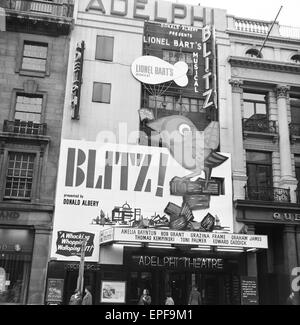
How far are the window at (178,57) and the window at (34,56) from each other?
7795 mm

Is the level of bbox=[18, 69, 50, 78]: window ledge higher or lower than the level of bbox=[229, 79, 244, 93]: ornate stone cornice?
lower

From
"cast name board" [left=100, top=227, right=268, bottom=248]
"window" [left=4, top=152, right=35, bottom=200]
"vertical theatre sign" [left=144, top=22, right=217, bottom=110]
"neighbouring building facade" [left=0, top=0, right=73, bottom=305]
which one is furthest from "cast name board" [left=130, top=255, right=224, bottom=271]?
"vertical theatre sign" [left=144, top=22, right=217, bottom=110]

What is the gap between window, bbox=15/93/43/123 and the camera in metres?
24.0

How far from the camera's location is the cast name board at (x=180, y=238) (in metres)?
20.5

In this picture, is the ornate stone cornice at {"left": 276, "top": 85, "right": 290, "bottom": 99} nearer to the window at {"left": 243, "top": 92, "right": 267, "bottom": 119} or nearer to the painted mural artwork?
the window at {"left": 243, "top": 92, "right": 267, "bottom": 119}

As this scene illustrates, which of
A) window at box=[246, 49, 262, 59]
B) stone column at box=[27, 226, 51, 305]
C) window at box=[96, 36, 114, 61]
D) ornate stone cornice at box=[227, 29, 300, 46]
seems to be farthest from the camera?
window at box=[246, 49, 262, 59]

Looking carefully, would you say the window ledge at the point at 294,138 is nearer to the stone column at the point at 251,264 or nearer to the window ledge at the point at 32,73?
the stone column at the point at 251,264

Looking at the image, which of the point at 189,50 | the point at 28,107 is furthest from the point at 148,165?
the point at 189,50

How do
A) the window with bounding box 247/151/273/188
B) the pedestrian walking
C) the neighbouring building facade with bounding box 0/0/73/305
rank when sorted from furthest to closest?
1. the window with bounding box 247/151/273/188
2. the pedestrian walking
3. the neighbouring building facade with bounding box 0/0/73/305

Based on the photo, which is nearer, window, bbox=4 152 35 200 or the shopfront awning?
the shopfront awning

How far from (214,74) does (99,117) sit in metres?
8.23

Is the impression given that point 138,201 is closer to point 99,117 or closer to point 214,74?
point 99,117

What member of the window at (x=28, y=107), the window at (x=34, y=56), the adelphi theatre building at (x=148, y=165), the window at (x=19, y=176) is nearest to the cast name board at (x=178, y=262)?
the adelphi theatre building at (x=148, y=165)
